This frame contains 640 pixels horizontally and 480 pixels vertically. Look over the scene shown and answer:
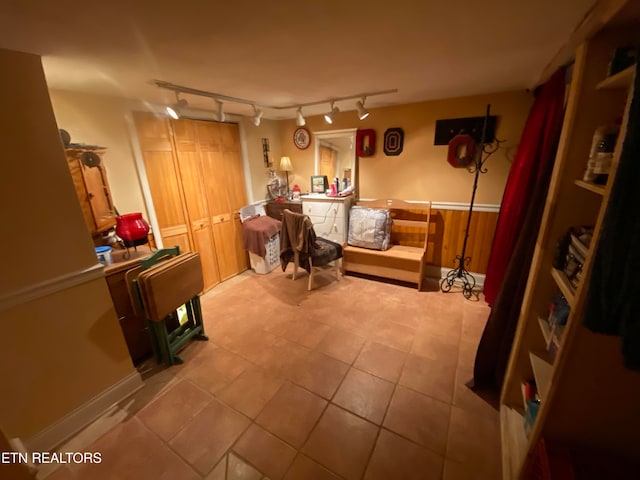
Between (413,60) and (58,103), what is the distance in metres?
2.73

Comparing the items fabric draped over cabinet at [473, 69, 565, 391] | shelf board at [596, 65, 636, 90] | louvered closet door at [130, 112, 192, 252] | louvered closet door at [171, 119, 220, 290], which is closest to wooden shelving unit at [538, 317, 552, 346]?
fabric draped over cabinet at [473, 69, 565, 391]

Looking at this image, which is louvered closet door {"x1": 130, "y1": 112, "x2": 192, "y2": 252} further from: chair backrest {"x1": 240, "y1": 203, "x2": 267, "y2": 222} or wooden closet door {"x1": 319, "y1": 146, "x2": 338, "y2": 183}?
wooden closet door {"x1": 319, "y1": 146, "x2": 338, "y2": 183}

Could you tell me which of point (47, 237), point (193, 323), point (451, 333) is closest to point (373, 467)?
point (451, 333)

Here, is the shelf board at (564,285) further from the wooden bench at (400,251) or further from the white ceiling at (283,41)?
the wooden bench at (400,251)

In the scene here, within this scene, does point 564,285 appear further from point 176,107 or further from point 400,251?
point 176,107

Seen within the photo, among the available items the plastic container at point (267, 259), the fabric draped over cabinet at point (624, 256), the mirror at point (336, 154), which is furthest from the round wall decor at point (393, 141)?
the fabric draped over cabinet at point (624, 256)

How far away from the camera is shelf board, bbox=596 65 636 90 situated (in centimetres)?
81

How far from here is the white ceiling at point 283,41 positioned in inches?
41.9

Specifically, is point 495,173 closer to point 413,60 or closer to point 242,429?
point 413,60

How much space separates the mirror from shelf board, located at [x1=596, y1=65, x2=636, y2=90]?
2713mm

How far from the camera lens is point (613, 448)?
97 centimetres

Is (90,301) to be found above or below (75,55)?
below

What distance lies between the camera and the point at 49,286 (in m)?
1.44

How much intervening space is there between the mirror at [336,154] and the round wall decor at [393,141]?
Result: 459 mm
